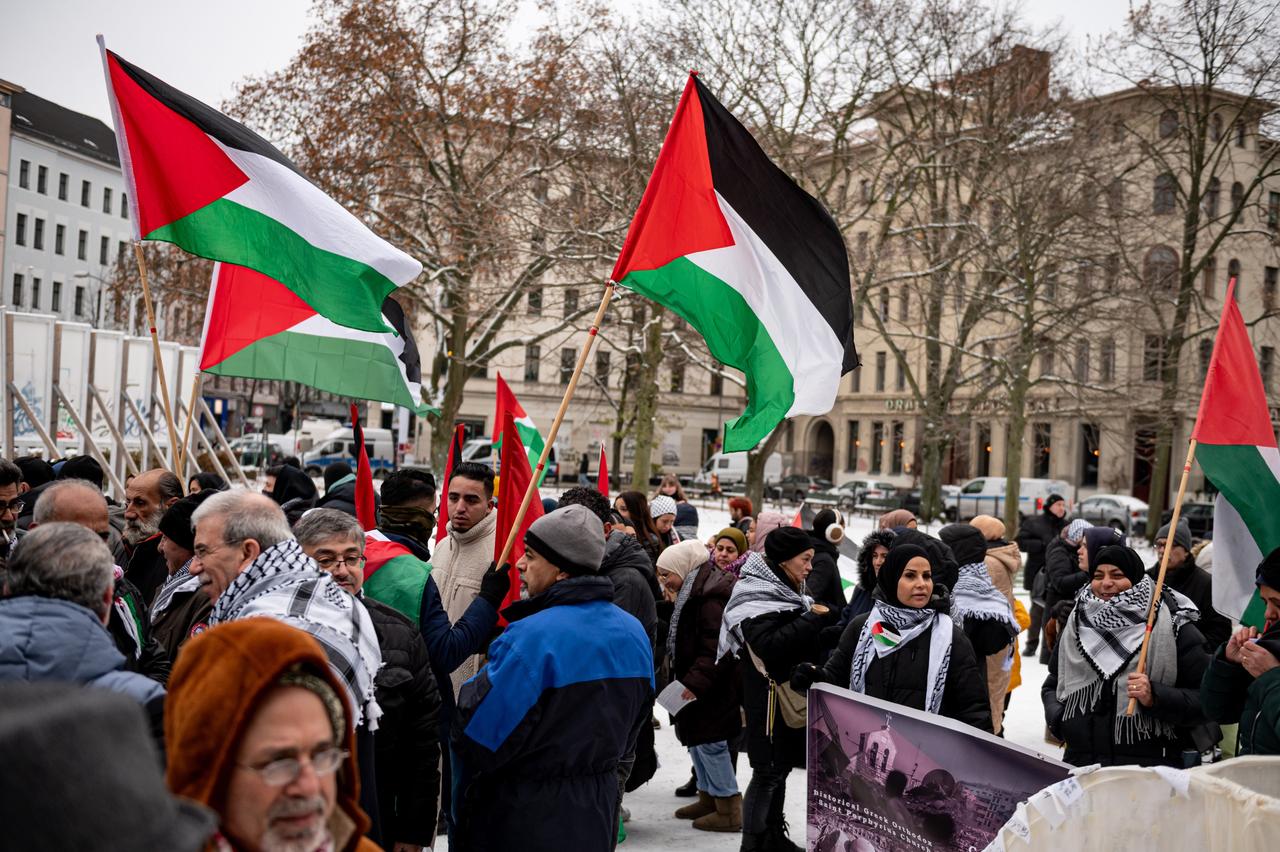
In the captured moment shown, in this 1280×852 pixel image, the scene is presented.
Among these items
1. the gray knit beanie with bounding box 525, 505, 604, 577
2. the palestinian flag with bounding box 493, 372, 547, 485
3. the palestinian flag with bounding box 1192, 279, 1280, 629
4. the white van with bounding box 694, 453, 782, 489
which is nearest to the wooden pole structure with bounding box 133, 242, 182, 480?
the palestinian flag with bounding box 493, 372, 547, 485

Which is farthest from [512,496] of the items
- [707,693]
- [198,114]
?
[198,114]

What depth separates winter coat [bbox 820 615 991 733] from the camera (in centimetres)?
514

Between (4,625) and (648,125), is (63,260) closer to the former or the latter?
(648,125)

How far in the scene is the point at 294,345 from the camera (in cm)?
748

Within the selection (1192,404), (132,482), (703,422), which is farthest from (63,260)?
(132,482)

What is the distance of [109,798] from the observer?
1.33 meters

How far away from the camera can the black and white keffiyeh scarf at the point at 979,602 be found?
6.41 metres

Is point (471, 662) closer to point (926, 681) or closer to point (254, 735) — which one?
point (926, 681)

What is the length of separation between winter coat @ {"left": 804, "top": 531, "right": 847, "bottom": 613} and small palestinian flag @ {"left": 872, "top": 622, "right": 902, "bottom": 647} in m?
2.61

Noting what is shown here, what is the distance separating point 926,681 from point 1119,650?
1010 millimetres

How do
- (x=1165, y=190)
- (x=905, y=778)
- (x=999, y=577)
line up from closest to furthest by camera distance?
(x=905, y=778), (x=999, y=577), (x=1165, y=190)

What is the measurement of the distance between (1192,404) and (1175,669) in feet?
80.8

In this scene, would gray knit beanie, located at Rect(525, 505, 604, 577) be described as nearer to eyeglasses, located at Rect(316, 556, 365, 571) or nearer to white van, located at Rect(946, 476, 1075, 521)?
eyeglasses, located at Rect(316, 556, 365, 571)

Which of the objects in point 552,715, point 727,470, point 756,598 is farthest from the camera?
point 727,470
